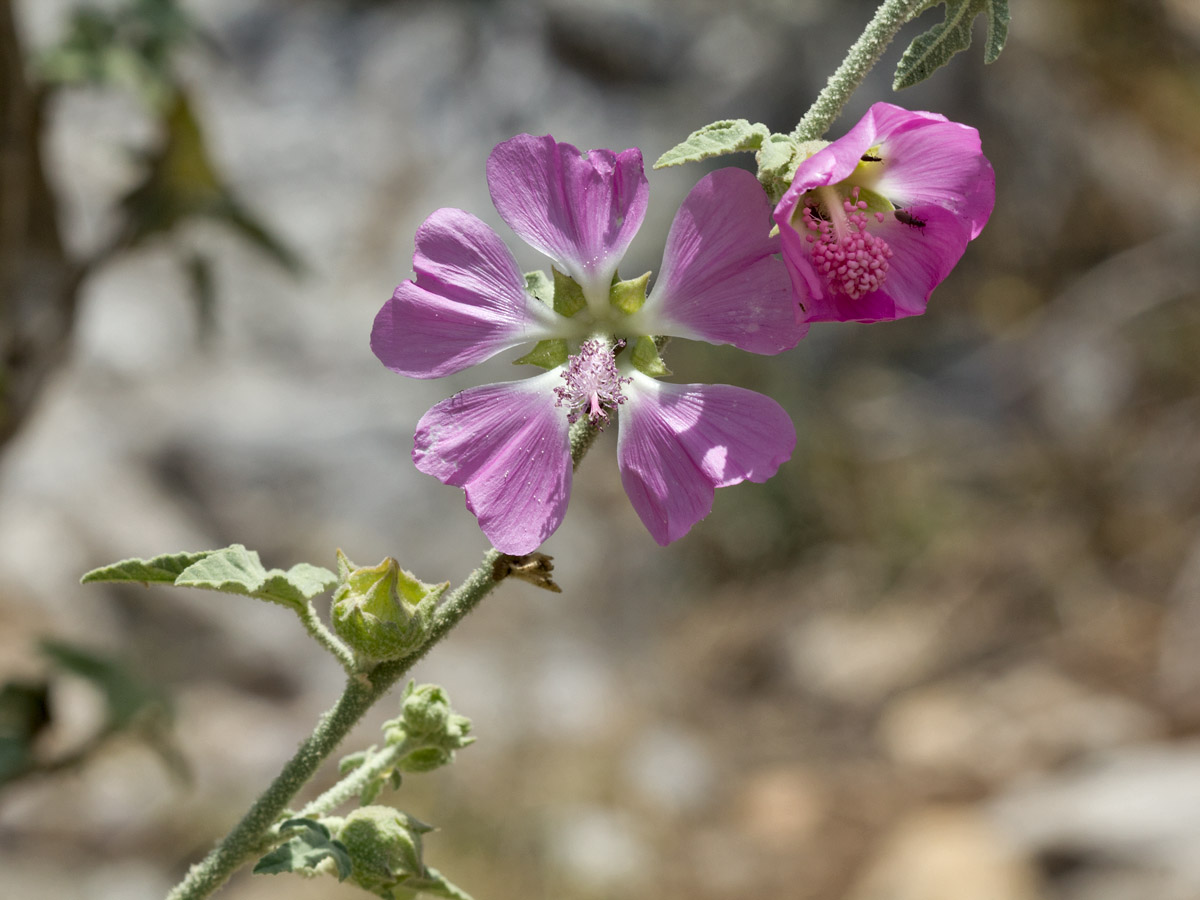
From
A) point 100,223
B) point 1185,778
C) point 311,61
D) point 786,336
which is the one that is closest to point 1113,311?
point 1185,778

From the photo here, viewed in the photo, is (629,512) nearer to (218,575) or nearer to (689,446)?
(689,446)

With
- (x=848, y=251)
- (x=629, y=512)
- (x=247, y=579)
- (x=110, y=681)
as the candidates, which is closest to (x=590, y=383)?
(x=848, y=251)

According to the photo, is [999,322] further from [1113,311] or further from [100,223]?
[100,223]

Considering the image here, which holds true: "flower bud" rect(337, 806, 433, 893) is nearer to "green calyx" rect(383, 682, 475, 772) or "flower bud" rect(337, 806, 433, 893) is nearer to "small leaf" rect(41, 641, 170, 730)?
"green calyx" rect(383, 682, 475, 772)

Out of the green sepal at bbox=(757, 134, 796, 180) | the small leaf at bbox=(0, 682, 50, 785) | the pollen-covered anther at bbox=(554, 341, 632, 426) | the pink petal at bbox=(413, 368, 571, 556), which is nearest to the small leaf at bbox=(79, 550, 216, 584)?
the pink petal at bbox=(413, 368, 571, 556)

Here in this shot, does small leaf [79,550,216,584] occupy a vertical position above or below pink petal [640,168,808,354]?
below
